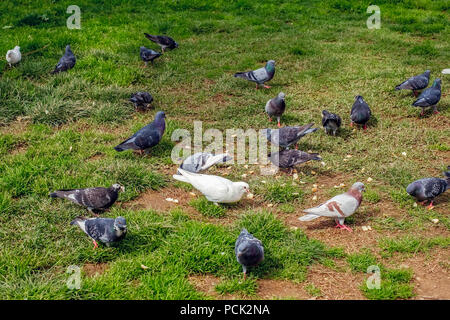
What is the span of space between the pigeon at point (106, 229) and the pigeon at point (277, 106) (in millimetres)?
3735

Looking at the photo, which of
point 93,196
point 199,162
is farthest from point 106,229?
point 199,162

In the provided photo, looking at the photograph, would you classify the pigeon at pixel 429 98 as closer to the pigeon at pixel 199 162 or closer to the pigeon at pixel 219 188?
the pigeon at pixel 199 162

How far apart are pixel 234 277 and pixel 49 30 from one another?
30.4 feet

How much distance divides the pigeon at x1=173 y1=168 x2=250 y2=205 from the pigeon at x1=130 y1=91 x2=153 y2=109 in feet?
9.32

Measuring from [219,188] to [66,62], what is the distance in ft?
18.3

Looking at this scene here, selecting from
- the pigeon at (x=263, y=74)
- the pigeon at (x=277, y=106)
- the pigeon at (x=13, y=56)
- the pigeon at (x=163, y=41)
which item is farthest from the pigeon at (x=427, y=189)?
the pigeon at (x=13, y=56)

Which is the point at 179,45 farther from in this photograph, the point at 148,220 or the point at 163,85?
the point at 148,220

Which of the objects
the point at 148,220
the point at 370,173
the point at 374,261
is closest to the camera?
the point at 374,261

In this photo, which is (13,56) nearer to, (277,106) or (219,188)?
(277,106)

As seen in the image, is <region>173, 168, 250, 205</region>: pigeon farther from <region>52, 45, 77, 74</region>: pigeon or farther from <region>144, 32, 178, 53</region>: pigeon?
<region>144, 32, 178, 53</region>: pigeon

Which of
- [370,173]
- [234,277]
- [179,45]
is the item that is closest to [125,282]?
[234,277]

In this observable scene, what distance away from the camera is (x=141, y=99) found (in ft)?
25.6

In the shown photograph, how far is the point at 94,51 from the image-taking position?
31.9 ft

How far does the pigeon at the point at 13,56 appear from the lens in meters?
9.05
